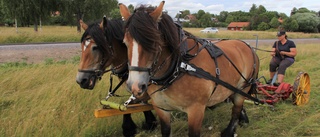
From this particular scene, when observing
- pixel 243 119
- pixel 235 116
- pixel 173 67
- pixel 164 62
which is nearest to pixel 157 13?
pixel 164 62

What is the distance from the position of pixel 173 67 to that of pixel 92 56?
1.00 metres

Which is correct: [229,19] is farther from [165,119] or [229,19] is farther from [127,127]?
[165,119]

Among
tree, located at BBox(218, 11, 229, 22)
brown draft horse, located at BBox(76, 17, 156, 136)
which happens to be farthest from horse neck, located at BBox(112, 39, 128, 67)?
tree, located at BBox(218, 11, 229, 22)

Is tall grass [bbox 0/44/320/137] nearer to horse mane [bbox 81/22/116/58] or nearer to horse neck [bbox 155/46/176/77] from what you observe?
horse mane [bbox 81/22/116/58]

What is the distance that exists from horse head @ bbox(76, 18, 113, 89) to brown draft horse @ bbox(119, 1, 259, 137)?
61cm

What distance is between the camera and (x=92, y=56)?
3066 millimetres

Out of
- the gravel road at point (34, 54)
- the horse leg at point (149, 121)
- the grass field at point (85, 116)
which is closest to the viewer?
the grass field at point (85, 116)

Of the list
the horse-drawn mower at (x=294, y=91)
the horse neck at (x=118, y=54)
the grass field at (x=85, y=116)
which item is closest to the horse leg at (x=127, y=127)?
the grass field at (x=85, y=116)

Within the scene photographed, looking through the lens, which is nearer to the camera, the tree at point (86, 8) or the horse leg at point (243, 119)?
the horse leg at point (243, 119)

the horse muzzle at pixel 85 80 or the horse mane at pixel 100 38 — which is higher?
the horse mane at pixel 100 38

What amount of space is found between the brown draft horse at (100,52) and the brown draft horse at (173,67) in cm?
61

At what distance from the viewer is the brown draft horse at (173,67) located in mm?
2174

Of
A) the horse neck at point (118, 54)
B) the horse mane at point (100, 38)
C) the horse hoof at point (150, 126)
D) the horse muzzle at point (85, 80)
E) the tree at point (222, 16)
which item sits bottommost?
the horse hoof at point (150, 126)

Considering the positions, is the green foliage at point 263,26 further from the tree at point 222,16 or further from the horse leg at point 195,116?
the horse leg at point 195,116
